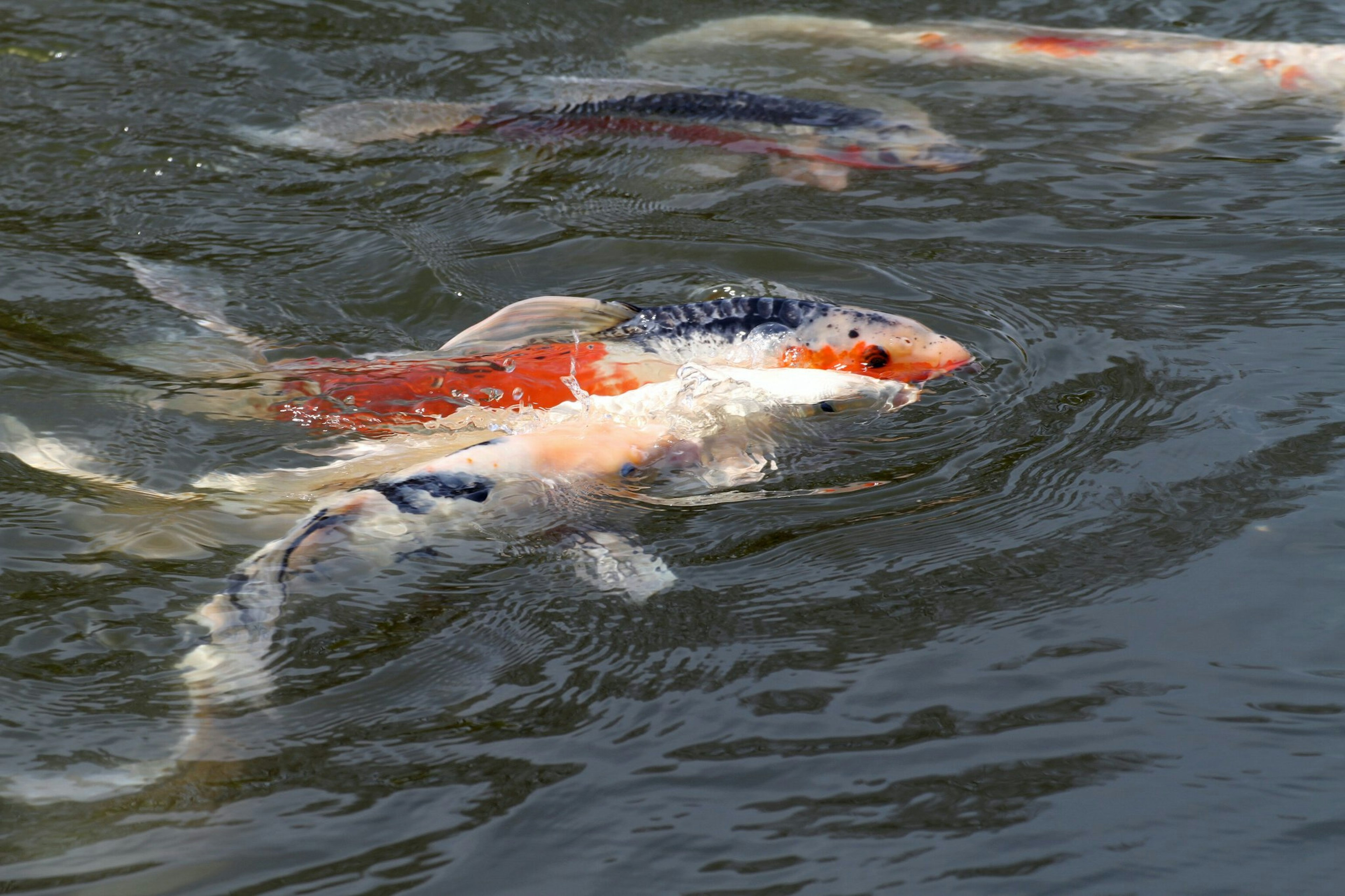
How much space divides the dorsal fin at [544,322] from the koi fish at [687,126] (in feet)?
7.84

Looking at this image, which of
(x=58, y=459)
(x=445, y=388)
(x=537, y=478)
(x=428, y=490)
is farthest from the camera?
(x=445, y=388)

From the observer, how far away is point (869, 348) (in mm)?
4652

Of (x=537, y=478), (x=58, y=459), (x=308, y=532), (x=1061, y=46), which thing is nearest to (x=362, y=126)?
(x=58, y=459)

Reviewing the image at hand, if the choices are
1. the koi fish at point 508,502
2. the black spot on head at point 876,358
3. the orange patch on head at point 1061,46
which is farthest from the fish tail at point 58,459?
the orange patch on head at point 1061,46

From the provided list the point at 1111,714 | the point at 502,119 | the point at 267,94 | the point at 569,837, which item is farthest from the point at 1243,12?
the point at 569,837

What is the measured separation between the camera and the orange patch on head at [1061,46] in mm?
7988

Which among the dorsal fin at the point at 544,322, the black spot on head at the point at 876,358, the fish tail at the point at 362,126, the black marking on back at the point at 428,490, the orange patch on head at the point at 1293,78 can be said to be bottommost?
the black marking on back at the point at 428,490

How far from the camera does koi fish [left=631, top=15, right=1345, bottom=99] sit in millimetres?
7605

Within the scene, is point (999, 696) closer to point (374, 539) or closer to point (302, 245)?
point (374, 539)

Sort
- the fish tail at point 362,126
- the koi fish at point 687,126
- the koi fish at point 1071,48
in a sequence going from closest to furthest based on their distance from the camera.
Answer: the koi fish at point 687,126 < the fish tail at point 362,126 < the koi fish at point 1071,48

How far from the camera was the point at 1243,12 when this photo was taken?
28.2 feet

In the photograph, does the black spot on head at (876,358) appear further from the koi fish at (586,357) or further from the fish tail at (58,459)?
the fish tail at (58,459)

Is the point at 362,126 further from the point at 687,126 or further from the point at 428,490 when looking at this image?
the point at 428,490

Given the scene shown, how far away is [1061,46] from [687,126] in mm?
2695
